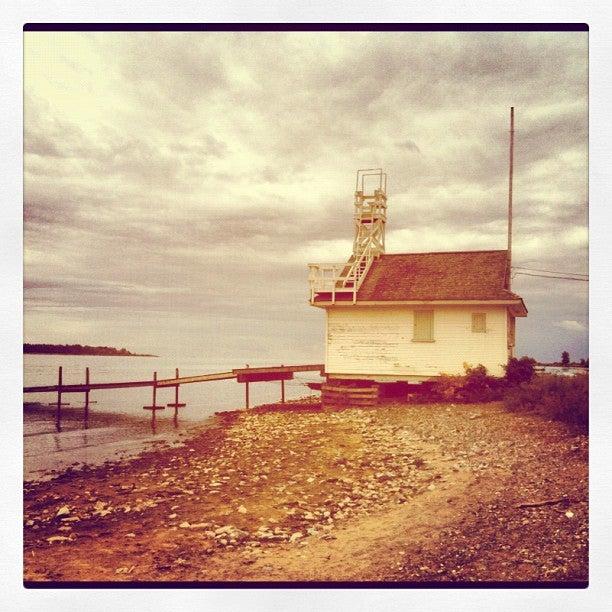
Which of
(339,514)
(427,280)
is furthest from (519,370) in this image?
(339,514)

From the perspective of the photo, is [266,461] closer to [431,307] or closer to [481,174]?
[481,174]

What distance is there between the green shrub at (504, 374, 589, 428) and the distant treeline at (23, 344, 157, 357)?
5.81 meters

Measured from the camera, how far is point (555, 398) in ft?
27.8

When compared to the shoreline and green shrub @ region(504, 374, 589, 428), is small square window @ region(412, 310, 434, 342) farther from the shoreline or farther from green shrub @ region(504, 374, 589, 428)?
the shoreline

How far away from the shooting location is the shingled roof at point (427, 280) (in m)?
12.7

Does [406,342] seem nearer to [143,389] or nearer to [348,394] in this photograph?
[348,394]

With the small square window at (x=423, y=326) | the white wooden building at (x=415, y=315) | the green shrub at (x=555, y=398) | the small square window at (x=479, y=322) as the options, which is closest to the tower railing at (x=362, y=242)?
the white wooden building at (x=415, y=315)

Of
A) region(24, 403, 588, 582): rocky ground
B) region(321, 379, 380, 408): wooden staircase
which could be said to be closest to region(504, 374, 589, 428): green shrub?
region(24, 403, 588, 582): rocky ground

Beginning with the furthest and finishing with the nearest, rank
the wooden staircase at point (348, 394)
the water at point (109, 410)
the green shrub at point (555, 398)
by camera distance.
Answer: the wooden staircase at point (348, 394) → the water at point (109, 410) → the green shrub at point (555, 398)

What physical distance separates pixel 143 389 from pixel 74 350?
63.0ft

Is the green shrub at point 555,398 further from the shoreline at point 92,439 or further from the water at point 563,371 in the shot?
the shoreline at point 92,439

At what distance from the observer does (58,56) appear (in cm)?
695

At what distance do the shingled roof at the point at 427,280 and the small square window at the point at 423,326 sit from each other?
34 centimetres

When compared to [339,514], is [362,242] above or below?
above
